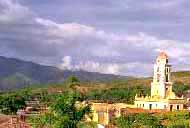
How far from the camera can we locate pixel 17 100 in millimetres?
115688

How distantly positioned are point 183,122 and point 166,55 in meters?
37.6

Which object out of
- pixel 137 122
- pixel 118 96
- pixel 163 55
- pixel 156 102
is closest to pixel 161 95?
pixel 156 102

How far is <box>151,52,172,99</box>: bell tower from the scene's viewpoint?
117 metres

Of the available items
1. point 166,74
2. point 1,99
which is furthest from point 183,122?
point 1,99

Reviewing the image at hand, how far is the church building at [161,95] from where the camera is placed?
112m

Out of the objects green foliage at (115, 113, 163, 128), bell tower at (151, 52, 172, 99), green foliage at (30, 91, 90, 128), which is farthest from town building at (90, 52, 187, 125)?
green foliage at (30, 91, 90, 128)

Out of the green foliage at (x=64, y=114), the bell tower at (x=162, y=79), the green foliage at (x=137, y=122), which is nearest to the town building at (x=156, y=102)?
the bell tower at (x=162, y=79)

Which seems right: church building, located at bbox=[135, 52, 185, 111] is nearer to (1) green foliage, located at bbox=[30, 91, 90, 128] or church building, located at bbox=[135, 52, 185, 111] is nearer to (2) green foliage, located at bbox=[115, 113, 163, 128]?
(2) green foliage, located at bbox=[115, 113, 163, 128]

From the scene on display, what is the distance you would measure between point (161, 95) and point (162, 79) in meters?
3.38

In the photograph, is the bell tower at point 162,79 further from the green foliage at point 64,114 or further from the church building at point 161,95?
the green foliage at point 64,114

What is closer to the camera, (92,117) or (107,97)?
(92,117)

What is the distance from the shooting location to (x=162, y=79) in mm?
117812

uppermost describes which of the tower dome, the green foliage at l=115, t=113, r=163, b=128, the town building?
the tower dome

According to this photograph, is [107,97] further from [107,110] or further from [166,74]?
[107,110]
